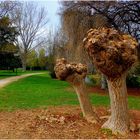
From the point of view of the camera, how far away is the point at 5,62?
4528 cm

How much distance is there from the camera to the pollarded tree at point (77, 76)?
845cm

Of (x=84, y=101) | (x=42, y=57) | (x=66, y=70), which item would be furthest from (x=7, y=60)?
(x=66, y=70)

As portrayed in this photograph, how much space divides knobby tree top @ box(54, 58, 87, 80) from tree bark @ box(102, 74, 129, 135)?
3.61 ft

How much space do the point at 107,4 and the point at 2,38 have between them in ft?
79.3

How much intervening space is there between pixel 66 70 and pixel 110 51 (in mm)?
1614

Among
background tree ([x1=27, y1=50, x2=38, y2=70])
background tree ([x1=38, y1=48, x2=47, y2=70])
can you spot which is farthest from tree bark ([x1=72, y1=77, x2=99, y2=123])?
background tree ([x1=27, y1=50, x2=38, y2=70])

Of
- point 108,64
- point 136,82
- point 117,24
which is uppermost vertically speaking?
point 117,24

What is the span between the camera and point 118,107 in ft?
25.7

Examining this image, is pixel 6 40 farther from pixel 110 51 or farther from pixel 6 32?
pixel 110 51

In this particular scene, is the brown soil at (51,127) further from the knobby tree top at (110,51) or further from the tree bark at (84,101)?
the knobby tree top at (110,51)

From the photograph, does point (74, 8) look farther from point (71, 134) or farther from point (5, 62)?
point (5, 62)

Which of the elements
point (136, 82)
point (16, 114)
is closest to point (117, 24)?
point (136, 82)

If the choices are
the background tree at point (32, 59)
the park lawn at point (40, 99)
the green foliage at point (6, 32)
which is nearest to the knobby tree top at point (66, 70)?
the park lawn at point (40, 99)

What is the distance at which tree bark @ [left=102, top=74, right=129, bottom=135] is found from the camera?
7.72 m
